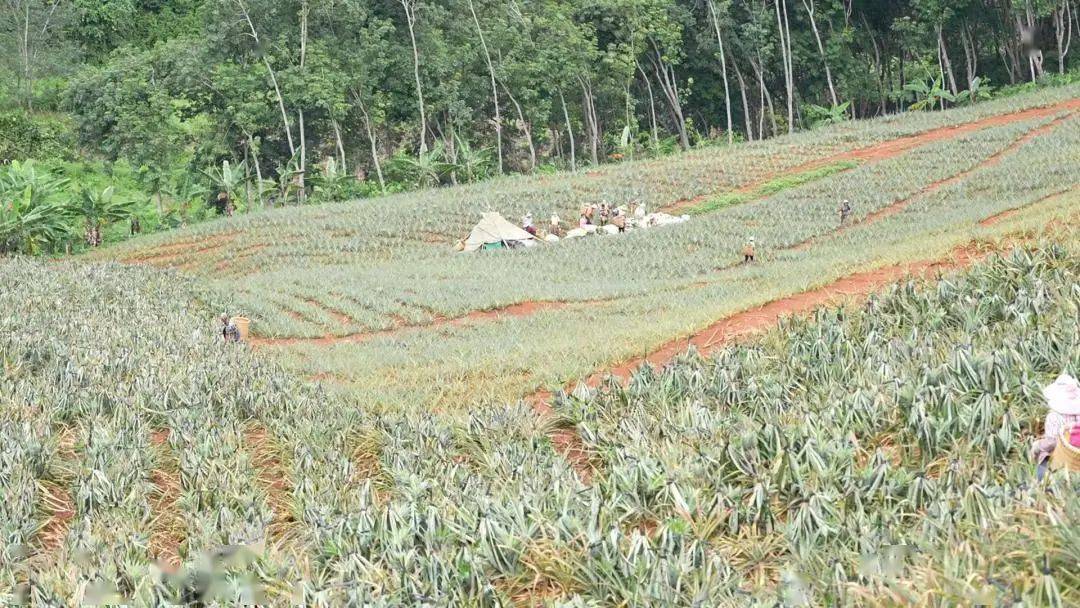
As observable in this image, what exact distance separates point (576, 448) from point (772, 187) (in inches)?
1153

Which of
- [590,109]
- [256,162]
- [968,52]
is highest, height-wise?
[968,52]

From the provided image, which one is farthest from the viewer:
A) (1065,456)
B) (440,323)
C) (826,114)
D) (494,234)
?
(826,114)

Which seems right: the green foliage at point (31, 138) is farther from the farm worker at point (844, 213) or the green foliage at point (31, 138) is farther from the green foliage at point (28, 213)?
the farm worker at point (844, 213)

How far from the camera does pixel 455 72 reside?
4878 centimetres

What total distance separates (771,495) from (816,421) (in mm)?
1116

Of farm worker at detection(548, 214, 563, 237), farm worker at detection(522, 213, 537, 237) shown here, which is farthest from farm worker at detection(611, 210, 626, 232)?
farm worker at detection(522, 213, 537, 237)

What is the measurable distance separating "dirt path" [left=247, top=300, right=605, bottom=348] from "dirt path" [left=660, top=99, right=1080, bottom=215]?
18.2 meters

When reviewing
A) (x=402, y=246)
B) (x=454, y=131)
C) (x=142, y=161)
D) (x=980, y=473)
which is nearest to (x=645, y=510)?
(x=980, y=473)

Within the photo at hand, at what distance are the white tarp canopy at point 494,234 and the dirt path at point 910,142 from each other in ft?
29.3

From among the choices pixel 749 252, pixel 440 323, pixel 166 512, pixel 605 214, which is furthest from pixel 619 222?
pixel 166 512

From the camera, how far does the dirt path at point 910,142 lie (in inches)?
1500

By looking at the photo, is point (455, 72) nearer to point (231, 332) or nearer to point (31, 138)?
point (31, 138)

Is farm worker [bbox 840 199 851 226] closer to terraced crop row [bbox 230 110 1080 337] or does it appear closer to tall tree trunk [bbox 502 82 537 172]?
terraced crop row [bbox 230 110 1080 337]

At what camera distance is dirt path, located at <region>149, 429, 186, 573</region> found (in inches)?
281
